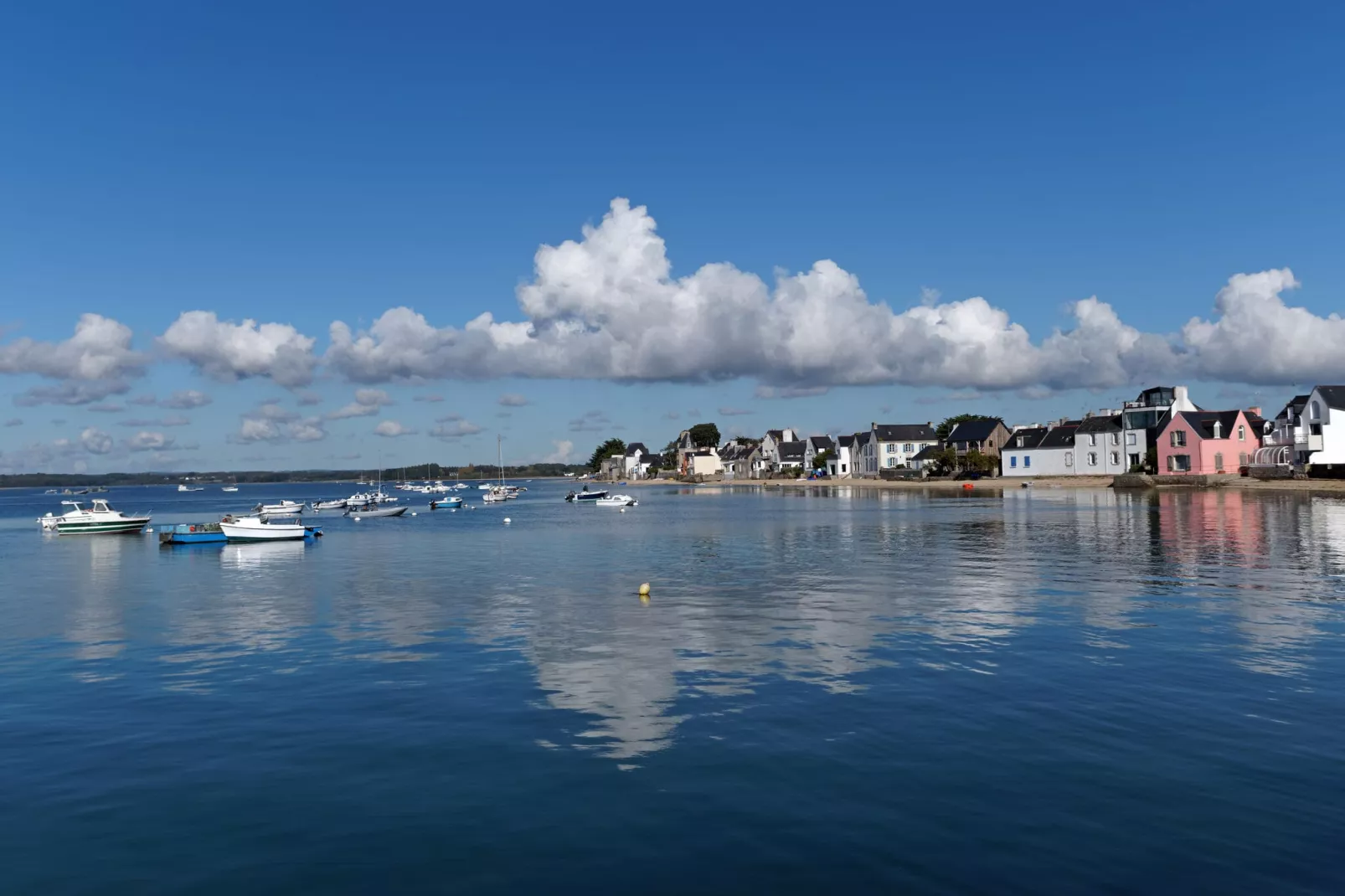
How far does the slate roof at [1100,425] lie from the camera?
470ft

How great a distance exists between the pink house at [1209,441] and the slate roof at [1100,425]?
45.7 feet

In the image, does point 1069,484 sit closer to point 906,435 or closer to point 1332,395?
point 1332,395

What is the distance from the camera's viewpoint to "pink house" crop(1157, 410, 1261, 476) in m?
124

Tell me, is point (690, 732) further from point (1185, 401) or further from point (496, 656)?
point (1185, 401)

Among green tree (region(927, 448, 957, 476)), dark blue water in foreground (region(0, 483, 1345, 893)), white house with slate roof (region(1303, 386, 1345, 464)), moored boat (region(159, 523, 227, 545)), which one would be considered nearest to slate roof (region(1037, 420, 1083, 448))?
green tree (region(927, 448, 957, 476))

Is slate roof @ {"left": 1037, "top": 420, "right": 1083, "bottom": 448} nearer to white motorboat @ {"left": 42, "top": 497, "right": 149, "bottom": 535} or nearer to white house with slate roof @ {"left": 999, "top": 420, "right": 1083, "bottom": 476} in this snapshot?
white house with slate roof @ {"left": 999, "top": 420, "right": 1083, "bottom": 476}

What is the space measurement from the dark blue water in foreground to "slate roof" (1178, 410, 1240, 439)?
92.4 metres

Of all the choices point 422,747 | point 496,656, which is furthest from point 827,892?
point 496,656

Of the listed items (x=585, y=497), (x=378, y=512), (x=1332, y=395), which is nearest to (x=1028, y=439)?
(x=1332, y=395)

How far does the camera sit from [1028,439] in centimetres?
15788

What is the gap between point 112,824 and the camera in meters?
14.3

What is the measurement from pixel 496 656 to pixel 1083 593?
2271 centimetres

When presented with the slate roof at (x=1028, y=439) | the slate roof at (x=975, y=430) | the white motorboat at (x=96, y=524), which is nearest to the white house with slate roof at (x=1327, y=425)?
the slate roof at (x=1028, y=439)

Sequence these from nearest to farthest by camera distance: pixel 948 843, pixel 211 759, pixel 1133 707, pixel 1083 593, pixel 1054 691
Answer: pixel 948 843, pixel 211 759, pixel 1133 707, pixel 1054 691, pixel 1083 593
